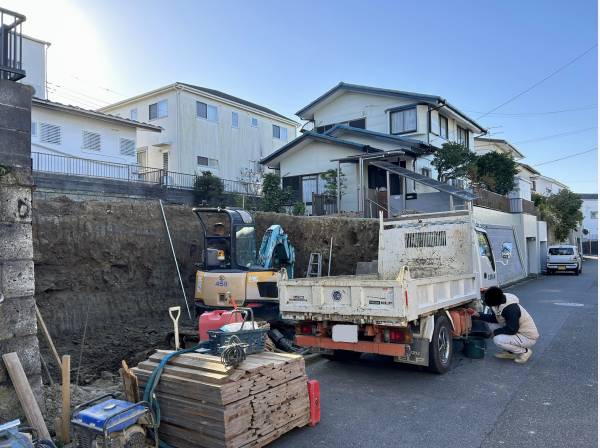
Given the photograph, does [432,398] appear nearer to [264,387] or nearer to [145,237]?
[264,387]

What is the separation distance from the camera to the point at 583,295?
645 inches

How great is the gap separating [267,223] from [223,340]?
989cm

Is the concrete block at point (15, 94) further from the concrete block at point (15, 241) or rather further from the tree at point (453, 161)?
the tree at point (453, 161)

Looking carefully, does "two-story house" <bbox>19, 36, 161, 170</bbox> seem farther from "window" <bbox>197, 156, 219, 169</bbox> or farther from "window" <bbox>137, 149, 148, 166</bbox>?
"window" <bbox>197, 156, 219, 169</bbox>

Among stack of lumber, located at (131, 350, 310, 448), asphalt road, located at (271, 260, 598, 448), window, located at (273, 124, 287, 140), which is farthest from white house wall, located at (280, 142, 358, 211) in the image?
stack of lumber, located at (131, 350, 310, 448)

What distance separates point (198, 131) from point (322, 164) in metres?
7.73

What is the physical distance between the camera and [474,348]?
7867 millimetres

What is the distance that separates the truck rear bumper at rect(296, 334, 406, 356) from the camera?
6.20m

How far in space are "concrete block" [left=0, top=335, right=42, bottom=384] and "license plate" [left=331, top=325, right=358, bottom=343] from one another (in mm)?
3658

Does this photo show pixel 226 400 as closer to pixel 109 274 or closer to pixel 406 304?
pixel 406 304

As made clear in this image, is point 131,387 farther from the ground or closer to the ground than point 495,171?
closer to the ground

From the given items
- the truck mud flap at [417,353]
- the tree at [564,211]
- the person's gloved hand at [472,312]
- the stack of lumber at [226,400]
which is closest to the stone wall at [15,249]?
the stack of lumber at [226,400]

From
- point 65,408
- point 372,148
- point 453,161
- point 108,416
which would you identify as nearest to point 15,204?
point 65,408

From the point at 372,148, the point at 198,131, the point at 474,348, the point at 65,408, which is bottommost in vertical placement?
the point at 474,348
